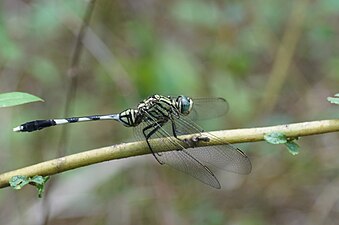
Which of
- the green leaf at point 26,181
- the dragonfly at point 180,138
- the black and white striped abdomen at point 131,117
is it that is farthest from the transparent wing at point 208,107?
the green leaf at point 26,181

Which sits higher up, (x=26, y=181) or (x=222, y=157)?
(x=26, y=181)

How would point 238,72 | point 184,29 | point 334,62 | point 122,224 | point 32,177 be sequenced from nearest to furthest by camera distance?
1. point 32,177
2. point 122,224
3. point 238,72
4. point 334,62
5. point 184,29

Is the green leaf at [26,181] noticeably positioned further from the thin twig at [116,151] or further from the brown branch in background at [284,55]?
the brown branch in background at [284,55]

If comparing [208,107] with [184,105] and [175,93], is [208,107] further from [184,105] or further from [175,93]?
[175,93]

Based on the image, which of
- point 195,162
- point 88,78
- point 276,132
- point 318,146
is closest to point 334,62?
point 318,146

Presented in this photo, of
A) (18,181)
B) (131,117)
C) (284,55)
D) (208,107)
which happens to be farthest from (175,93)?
(18,181)

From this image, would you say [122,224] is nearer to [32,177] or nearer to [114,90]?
[114,90]

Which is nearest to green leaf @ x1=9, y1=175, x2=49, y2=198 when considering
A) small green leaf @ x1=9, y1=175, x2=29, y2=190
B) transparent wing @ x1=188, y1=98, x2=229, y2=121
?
small green leaf @ x1=9, y1=175, x2=29, y2=190
